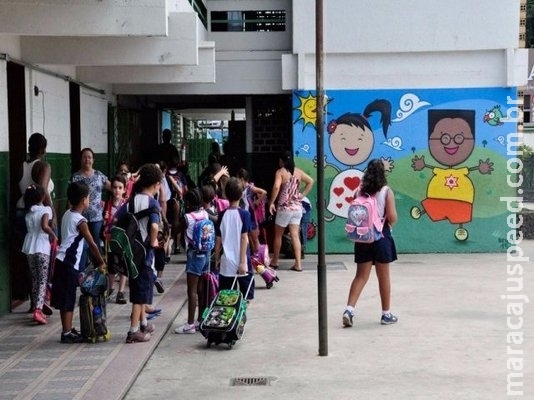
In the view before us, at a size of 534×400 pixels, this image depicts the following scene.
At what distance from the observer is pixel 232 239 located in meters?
8.31

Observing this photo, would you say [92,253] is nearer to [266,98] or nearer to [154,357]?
[154,357]

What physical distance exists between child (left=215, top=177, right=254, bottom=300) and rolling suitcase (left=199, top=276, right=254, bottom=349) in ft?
0.57

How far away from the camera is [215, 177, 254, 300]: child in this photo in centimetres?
829

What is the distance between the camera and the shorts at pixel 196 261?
27.5ft

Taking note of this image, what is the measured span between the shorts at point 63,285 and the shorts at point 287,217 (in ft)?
16.6

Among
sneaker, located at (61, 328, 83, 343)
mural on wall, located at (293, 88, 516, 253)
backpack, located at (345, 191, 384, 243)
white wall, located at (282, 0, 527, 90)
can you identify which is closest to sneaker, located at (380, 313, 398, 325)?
backpack, located at (345, 191, 384, 243)

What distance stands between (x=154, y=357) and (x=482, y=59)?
28.4 ft

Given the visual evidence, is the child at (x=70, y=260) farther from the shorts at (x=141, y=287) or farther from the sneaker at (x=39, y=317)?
the sneaker at (x=39, y=317)

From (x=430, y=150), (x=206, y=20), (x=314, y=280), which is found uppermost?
(x=206, y=20)

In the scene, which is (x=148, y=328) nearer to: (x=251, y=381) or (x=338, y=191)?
(x=251, y=381)

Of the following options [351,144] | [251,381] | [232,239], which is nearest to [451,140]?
[351,144]

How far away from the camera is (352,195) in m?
14.1

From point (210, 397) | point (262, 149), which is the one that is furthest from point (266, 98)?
point (210, 397)

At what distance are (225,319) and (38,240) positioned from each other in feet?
7.67
